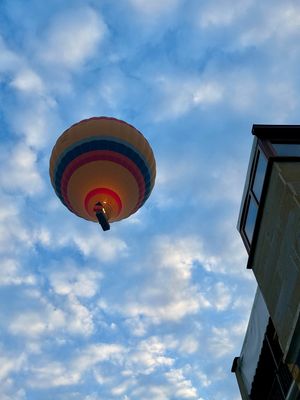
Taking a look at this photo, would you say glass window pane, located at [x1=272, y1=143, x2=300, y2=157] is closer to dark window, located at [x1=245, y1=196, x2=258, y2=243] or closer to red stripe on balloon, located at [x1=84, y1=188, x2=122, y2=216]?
dark window, located at [x1=245, y1=196, x2=258, y2=243]

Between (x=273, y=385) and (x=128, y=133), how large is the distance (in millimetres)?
11126

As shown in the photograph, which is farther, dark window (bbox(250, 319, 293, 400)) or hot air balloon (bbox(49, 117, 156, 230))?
hot air balloon (bbox(49, 117, 156, 230))

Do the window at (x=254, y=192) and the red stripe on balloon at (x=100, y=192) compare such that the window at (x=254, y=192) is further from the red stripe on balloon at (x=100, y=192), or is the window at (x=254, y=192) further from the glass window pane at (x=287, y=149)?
the red stripe on balloon at (x=100, y=192)

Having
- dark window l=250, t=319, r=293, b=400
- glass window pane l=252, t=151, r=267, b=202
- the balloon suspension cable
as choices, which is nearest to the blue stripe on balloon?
the balloon suspension cable

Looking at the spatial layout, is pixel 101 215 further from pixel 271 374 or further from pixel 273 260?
pixel 271 374

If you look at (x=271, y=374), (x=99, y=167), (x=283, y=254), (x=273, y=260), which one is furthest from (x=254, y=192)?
(x=99, y=167)

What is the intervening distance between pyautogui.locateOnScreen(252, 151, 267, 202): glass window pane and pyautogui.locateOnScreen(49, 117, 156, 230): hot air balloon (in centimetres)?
635

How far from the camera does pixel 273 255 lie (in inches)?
432

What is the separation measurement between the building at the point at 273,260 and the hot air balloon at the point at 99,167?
223 inches

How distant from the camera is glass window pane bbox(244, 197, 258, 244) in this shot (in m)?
12.6

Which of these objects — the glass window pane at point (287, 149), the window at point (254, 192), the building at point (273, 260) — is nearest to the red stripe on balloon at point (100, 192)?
the building at point (273, 260)

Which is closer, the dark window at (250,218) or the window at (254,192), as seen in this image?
the window at (254,192)

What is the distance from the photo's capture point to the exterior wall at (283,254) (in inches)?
378

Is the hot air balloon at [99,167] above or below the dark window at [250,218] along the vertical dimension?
above
